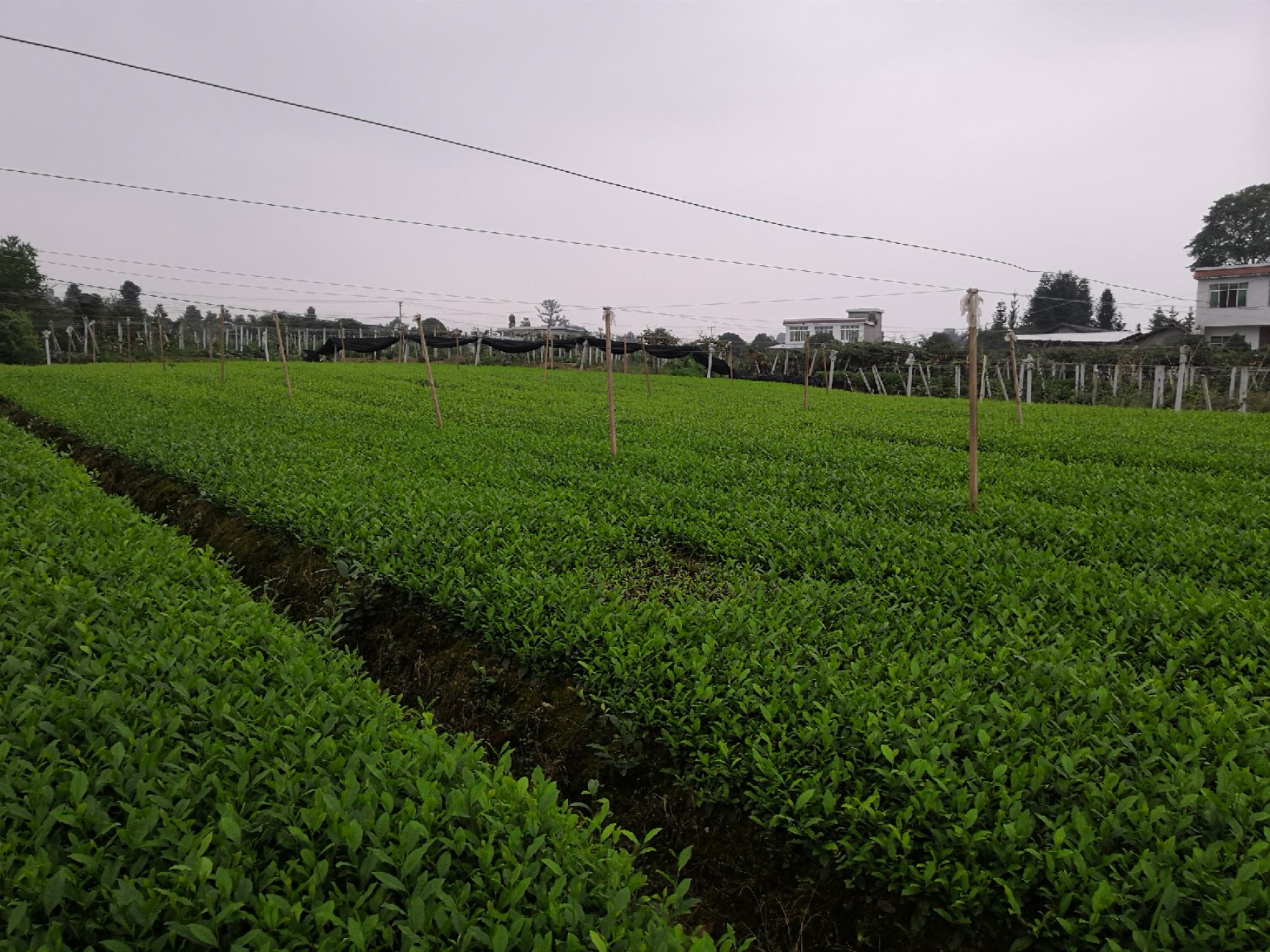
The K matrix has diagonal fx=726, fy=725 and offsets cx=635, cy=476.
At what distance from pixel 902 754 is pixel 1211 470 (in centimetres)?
1056

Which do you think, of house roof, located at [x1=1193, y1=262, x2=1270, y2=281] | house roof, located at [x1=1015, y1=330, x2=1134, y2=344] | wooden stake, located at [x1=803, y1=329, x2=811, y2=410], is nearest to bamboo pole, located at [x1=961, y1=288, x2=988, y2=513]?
wooden stake, located at [x1=803, y1=329, x2=811, y2=410]

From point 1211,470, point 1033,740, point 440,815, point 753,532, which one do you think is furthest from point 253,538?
point 1211,470

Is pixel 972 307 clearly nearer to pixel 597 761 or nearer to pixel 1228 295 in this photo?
pixel 597 761

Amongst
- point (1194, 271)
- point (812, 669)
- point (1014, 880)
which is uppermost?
point (1194, 271)

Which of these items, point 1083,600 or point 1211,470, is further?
point 1211,470

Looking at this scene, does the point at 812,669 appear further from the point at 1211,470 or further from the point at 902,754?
the point at 1211,470

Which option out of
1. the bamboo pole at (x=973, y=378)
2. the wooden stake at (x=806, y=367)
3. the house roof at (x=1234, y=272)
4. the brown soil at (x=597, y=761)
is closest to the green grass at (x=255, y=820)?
the brown soil at (x=597, y=761)

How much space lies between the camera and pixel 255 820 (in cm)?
259

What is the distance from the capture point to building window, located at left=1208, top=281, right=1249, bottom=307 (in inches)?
1496

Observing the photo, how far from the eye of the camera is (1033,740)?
3332 mm

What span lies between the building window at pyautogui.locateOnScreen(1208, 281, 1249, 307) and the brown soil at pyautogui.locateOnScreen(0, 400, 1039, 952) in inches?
1878

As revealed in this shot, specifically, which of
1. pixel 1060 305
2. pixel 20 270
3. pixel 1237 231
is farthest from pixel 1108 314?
pixel 20 270

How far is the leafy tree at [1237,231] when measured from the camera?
65.7 m

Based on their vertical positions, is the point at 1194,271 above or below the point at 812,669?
above
